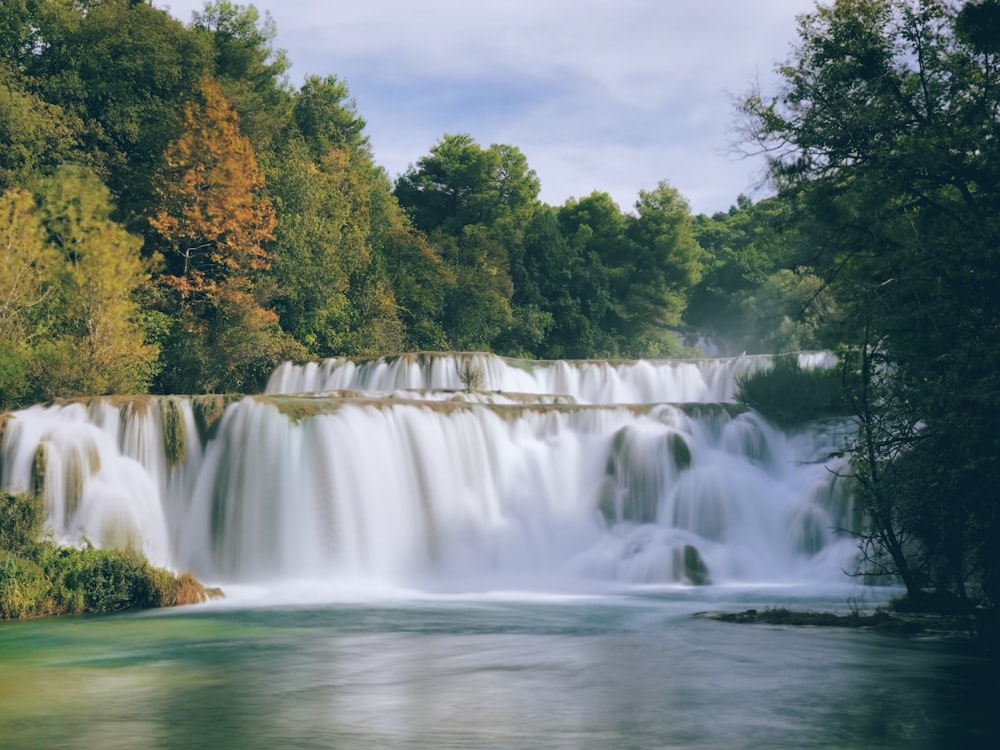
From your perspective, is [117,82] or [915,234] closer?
[915,234]

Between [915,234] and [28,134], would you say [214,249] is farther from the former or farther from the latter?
[915,234]

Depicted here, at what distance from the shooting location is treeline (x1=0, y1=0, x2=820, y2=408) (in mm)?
36969

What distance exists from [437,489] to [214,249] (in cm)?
2151

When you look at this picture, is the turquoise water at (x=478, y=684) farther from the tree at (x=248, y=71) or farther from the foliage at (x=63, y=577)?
the tree at (x=248, y=71)

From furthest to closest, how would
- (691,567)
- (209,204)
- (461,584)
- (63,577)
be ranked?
(209,204)
(461,584)
(691,567)
(63,577)

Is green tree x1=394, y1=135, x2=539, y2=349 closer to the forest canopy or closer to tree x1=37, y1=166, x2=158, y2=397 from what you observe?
the forest canopy

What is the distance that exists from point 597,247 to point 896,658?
62.5 metres

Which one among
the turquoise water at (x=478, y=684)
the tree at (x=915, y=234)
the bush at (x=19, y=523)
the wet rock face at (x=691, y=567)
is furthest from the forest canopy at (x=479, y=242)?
the bush at (x=19, y=523)

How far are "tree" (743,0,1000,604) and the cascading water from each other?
8.99 metres

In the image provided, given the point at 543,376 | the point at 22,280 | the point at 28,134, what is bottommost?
the point at 543,376

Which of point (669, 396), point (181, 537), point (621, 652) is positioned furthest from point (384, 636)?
point (669, 396)

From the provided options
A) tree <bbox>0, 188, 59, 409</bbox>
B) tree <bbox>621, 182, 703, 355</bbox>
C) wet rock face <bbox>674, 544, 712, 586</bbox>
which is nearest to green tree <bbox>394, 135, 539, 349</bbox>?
tree <bbox>621, 182, 703, 355</bbox>

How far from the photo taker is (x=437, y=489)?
2833 centimetres

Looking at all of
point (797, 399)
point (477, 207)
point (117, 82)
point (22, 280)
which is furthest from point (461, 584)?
point (477, 207)
